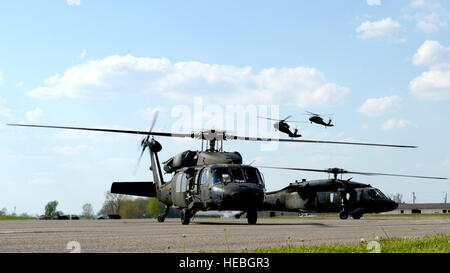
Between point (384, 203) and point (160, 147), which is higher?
point (160, 147)

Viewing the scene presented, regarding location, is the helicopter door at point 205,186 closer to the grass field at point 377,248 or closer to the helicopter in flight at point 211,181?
the helicopter in flight at point 211,181

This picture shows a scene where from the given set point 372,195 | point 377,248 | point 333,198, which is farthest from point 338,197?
point 377,248

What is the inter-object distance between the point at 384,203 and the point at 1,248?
32275 millimetres

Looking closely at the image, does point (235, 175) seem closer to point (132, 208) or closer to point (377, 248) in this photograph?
point (377, 248)

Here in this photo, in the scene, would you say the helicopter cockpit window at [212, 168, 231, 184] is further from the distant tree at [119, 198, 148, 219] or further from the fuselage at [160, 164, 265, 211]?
the distant tree at [119, 198, 148, 219]

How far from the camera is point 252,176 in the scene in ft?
69.2

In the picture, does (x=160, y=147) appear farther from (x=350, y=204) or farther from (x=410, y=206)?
(x=410, y=206)

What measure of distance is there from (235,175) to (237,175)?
0.08 meters

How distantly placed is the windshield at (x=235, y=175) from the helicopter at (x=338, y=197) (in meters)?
15.3

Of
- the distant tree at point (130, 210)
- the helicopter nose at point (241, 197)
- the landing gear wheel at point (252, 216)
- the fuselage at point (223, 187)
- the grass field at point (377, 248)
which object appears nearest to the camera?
the grass field at point (377, 248)

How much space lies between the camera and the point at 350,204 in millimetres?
37250

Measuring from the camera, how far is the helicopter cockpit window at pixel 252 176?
20953mm

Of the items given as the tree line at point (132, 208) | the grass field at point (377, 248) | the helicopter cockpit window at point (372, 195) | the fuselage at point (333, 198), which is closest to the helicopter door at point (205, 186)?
the grass field at point (377, 248)
